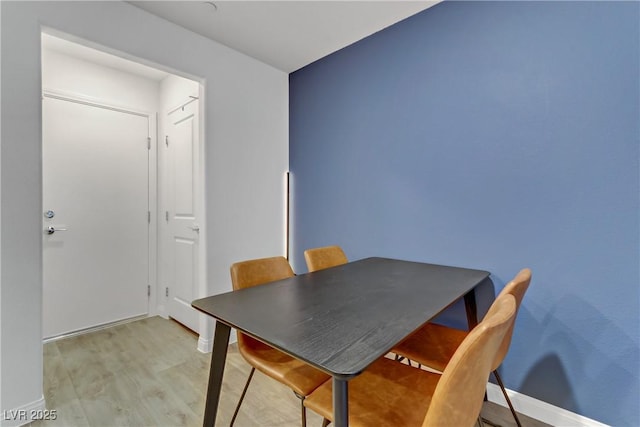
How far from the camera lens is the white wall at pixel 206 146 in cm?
153

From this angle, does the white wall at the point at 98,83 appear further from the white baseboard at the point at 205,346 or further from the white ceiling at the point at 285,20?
the white baseboard at the point at 205,346

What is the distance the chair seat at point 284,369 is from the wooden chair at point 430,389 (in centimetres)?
9

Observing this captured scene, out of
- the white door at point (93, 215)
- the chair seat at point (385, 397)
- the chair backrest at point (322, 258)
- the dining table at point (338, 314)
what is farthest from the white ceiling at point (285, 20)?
the chair seat at point (385, 397)

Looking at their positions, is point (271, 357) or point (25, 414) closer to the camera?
point (271, 357)

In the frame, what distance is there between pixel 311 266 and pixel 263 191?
1.14 metres

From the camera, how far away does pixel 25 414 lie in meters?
1.56

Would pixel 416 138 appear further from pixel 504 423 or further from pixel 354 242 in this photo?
pixel 504 423

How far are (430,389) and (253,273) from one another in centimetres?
97

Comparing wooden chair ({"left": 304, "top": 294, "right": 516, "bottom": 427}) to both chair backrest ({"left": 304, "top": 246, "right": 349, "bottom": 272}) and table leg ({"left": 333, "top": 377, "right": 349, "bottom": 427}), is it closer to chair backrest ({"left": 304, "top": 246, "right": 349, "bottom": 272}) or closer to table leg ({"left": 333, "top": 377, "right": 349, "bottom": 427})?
table leg ({"left": 333, "top": 377, "right": 349, "bottom": 427})

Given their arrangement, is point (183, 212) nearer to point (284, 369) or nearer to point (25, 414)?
point (25, 414)

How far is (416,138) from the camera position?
6.88ft

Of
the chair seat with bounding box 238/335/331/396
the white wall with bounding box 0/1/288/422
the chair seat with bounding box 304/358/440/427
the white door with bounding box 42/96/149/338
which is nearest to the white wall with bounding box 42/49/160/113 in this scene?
the white door with bounding box 42/96/149/338

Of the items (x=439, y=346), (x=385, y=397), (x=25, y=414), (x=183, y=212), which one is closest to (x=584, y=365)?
(x=439, y=346)

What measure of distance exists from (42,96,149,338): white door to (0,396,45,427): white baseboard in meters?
1.19
